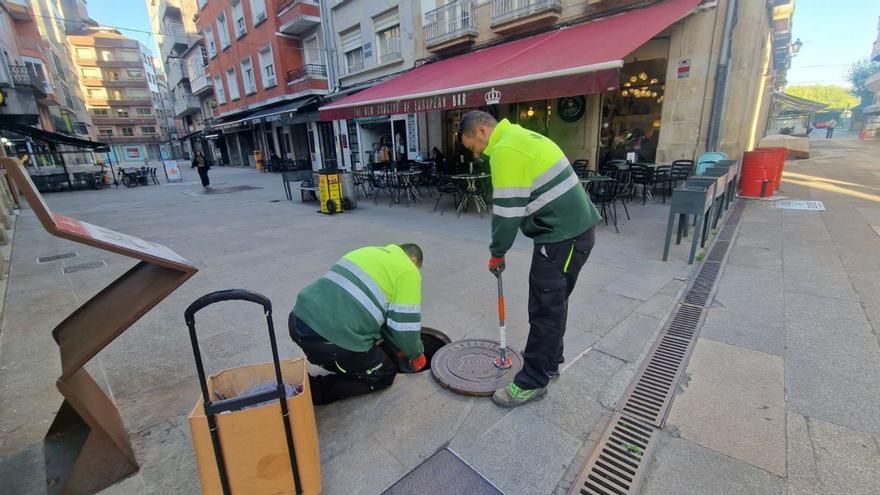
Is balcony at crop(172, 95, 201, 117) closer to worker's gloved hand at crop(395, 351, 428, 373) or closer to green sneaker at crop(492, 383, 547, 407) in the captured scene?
worker's gloved hand at crop(395, 351, 428, 373)

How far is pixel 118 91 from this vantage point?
194 ft

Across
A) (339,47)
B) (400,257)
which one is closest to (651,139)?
(400,257)

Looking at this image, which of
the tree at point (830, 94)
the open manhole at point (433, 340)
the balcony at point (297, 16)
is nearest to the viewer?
the open manhole at point (433, 340)

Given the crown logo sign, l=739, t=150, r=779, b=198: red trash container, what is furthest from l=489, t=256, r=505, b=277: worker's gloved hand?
l=739, t=150, r=779, b=198: red trash container

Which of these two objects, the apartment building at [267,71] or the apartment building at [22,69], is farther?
A: the apartment building at [267,71]

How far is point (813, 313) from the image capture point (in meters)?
3.38

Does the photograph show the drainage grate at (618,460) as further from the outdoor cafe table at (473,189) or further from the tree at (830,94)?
the tree at (830,94)

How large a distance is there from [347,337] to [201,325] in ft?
7.29

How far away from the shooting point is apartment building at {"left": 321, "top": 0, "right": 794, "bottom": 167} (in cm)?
649

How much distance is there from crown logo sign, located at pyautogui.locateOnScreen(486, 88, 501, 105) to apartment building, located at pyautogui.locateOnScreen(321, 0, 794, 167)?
23 mm

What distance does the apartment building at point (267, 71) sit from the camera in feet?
57.5

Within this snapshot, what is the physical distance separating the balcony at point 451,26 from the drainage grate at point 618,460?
1171 centimetres

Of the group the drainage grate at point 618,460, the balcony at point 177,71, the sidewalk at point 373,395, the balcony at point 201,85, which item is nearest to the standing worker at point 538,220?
the sidewalk at point 373,395

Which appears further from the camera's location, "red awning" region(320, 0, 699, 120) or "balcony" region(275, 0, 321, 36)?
"balcony" region(275, 0, 321, 36)
